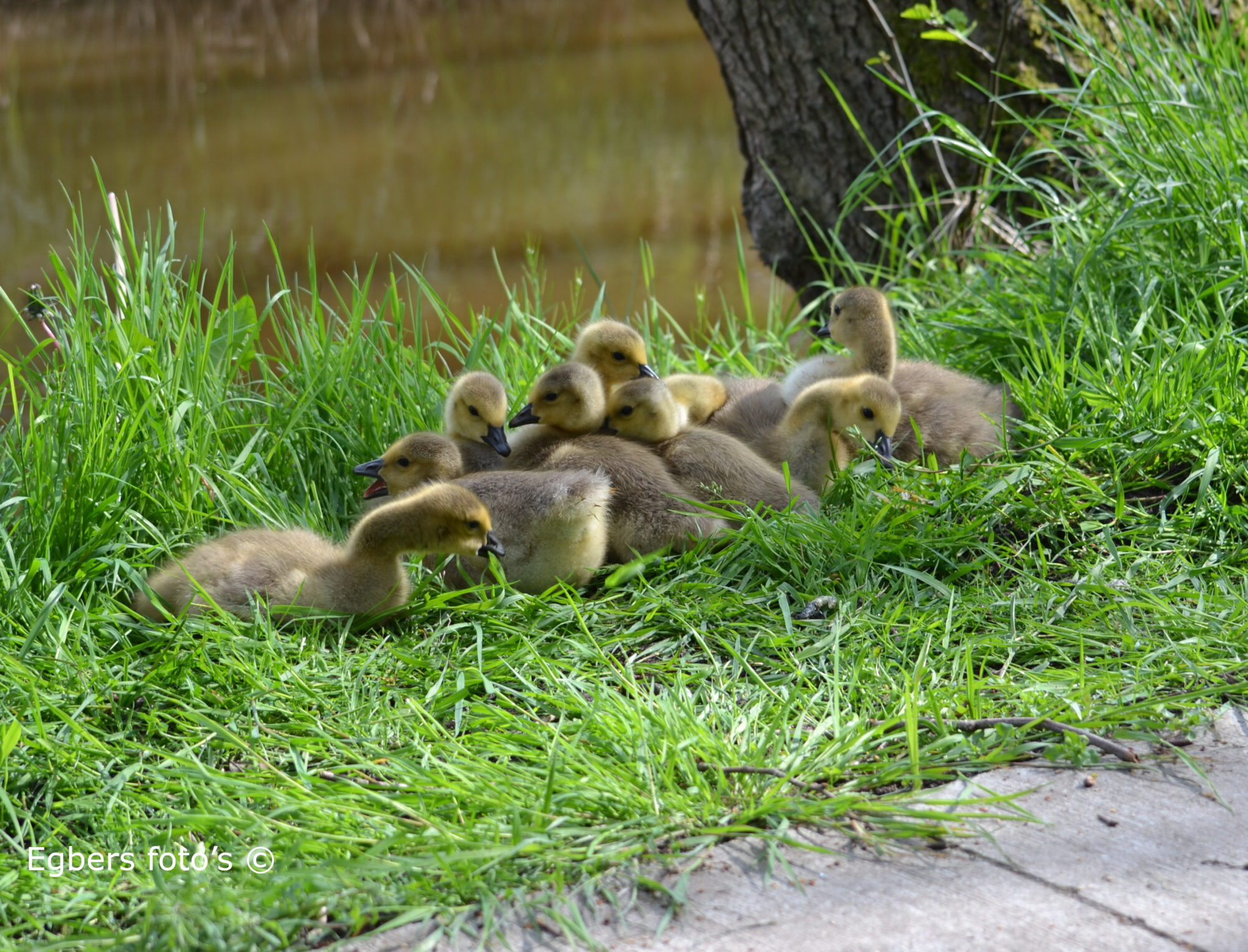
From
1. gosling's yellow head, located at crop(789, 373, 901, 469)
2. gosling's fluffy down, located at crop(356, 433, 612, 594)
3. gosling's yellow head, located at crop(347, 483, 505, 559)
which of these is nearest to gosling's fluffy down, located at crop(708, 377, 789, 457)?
gosling's yellow head, located at crop(789, 373, 901, 469)

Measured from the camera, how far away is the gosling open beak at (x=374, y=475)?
12.4ft

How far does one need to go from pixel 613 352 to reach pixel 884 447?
0.99 meters

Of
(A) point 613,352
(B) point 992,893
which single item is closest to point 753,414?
(A) point 613,352

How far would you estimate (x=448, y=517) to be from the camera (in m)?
3.20

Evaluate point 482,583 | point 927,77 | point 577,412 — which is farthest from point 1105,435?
point 927,77

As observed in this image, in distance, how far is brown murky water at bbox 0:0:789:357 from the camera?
10492 millimetres

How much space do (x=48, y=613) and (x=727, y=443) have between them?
1.96 meters

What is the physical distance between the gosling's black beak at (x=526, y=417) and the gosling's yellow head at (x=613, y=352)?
404 mm

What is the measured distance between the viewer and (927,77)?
588 cm

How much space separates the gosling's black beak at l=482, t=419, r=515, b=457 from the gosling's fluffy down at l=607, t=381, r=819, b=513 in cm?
33

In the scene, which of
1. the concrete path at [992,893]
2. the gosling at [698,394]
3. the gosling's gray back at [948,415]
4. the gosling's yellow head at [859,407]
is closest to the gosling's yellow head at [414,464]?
the gosling at [698,394]

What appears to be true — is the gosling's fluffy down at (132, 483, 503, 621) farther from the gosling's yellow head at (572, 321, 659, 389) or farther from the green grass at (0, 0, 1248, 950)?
the gosling's yellow head at (572, 321, 659, 389)

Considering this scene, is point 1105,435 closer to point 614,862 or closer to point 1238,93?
point 1238,93

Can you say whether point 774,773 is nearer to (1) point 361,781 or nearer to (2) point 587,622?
(1) point 361,781
